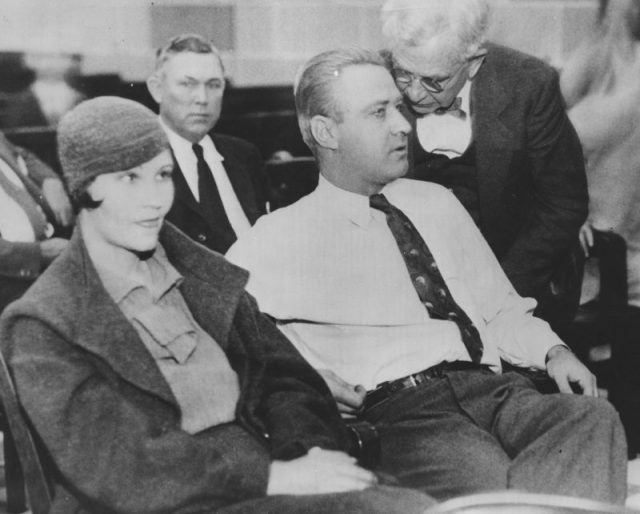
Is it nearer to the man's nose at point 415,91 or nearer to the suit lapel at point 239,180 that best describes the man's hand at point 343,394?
the suit lapel at point 239,180

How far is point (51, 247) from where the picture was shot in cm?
221

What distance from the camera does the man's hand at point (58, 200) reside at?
2.16 m

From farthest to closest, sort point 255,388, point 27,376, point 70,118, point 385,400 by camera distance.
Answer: point 385,400, point 255,388, point 70,118, point 27,376

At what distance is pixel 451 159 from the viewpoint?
2727mm

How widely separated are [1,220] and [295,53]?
0.86 metres

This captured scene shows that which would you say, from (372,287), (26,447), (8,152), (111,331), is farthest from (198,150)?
(26,447)

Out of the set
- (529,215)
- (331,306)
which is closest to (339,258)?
(331,306)

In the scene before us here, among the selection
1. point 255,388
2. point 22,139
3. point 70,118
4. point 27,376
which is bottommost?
point 255,388

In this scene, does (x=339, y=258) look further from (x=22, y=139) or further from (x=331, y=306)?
(x=22, y=139)

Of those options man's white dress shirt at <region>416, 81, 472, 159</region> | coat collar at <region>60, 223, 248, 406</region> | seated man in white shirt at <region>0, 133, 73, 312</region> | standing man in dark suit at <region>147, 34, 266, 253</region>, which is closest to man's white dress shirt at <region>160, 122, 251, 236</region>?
standing man in dark suit at <region>147, 34, 266, 253</region>

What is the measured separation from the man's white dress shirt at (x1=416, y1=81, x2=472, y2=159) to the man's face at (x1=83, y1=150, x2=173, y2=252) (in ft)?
2.91

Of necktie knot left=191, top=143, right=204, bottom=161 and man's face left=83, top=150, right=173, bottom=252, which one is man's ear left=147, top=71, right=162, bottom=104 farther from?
man's face left=83, top=150, right=173, bottom=252

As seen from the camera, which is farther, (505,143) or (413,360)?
(505,143)

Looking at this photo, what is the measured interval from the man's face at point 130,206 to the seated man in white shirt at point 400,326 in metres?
0.41
